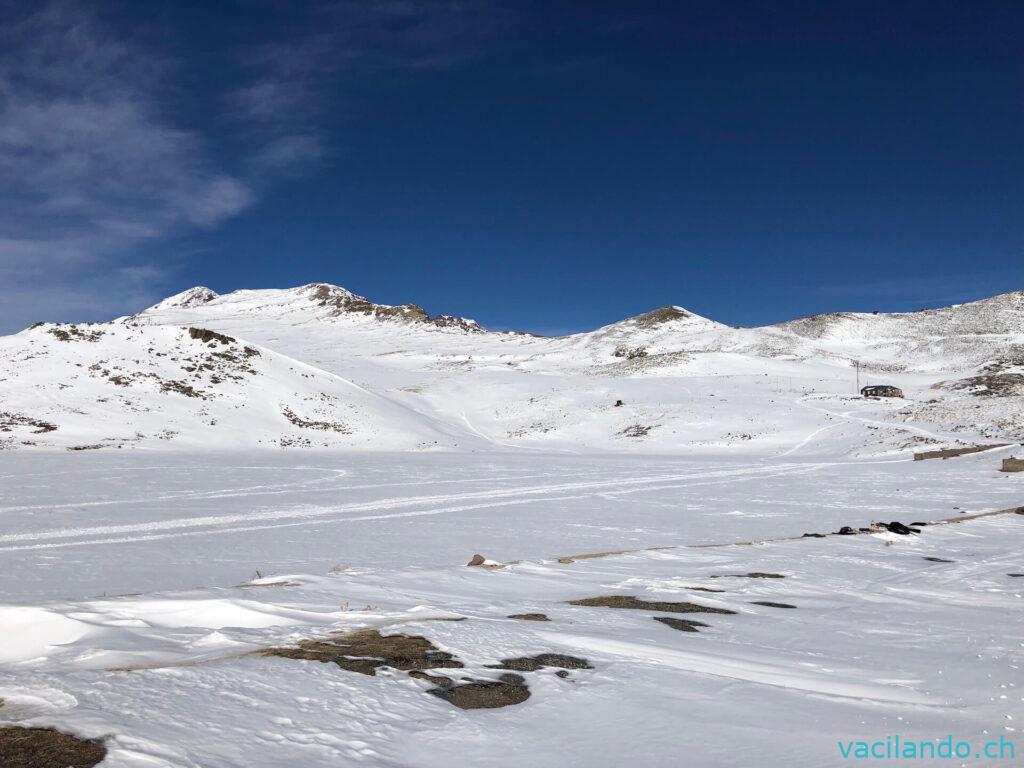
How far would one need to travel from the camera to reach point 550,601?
7.30m

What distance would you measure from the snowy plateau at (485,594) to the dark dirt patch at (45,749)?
0.06 metres

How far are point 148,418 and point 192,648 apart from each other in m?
34.1

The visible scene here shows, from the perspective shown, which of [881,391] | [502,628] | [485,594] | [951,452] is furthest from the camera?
[881,391]

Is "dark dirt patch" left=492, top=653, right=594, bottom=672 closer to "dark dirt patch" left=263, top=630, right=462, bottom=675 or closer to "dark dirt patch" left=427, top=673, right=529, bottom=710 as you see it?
"dark dirt patch" left=427, top=673, right=529, bottom=710

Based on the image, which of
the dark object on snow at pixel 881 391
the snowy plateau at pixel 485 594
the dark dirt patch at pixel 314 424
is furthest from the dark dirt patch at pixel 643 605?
the dark object on snow at pixel 881 391

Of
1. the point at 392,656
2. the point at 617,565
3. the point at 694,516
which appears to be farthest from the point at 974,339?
the point at 392,656

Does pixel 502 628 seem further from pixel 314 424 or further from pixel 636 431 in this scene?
pixel 636 431

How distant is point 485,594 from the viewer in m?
7.64

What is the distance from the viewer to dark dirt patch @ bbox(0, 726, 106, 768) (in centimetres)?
278

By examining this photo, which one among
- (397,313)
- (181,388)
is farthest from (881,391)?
(397,313)

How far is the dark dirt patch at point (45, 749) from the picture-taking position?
2.78 m

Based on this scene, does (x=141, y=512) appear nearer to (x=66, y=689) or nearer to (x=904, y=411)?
(x=66, y=689)

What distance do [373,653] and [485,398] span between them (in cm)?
5642

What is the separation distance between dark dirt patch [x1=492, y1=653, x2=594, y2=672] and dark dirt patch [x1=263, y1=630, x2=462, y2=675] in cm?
36
